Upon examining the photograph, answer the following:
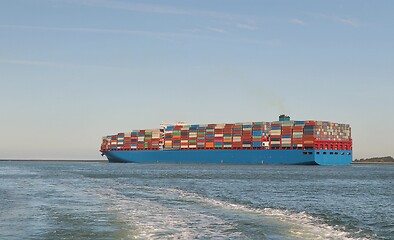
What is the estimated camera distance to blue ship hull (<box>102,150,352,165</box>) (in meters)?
145

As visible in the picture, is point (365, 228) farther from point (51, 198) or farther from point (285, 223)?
point (51, 198)

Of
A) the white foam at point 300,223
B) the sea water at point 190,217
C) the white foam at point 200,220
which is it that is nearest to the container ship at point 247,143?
the sea water at point 190,217

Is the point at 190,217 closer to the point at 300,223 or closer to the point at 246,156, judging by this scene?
the point at 300,223

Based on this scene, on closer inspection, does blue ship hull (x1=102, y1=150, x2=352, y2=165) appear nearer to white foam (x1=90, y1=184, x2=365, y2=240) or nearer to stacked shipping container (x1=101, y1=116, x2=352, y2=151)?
stacked shipping container (x1=101, y1=116, x2=352, y2=151)

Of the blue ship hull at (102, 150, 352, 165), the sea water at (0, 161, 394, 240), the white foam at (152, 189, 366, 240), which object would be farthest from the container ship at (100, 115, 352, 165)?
the white foam at (152, 189, 366, 240)

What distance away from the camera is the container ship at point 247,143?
14550cm

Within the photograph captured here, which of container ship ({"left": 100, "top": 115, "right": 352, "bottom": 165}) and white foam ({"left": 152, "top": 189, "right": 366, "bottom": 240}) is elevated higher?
container ship ({"left": 100, "top": 115, "right": 352, "bottom": 165})

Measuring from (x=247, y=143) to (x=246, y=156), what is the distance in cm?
411

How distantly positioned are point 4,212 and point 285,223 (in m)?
16.1

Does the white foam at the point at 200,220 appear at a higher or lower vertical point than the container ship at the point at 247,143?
lower

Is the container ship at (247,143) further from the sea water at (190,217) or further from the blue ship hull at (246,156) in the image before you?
the sea water at (190,217)

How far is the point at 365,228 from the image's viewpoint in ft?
85.6

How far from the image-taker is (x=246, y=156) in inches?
6196

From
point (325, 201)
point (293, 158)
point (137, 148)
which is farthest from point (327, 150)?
point (325, 201)
